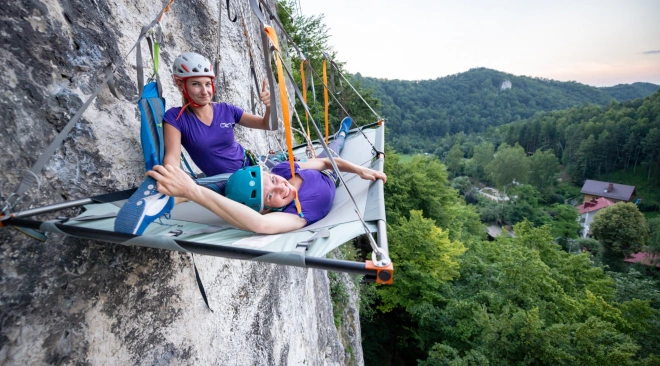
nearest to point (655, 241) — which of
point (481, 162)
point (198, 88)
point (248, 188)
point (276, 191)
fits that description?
point (481, 162)

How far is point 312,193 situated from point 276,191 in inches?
14.6

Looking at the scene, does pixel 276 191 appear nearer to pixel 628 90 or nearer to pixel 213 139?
pixel 213 139

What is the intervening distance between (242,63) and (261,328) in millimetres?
3557

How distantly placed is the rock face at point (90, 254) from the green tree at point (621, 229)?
35822 mm

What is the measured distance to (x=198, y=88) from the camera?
2.35 metres

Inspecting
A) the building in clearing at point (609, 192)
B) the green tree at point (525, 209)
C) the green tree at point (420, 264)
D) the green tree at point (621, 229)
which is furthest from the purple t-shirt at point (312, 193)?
the building in clearing at point (609, 192)

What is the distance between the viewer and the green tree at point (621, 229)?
27547 mm

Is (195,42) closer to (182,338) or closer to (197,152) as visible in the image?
(197,152)

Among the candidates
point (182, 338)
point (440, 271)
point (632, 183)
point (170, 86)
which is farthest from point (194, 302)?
point (632, 183)

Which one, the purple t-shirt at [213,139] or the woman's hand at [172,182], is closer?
the woman's hand at [172,182]

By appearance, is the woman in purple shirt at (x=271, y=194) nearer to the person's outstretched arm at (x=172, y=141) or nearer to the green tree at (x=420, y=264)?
the person's outstretched arm at (x=172, y=141)

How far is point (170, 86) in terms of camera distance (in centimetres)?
300

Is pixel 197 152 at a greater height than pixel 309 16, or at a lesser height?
lesser

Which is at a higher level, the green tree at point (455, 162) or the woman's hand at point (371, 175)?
the woman's hand at point (371, 175)
